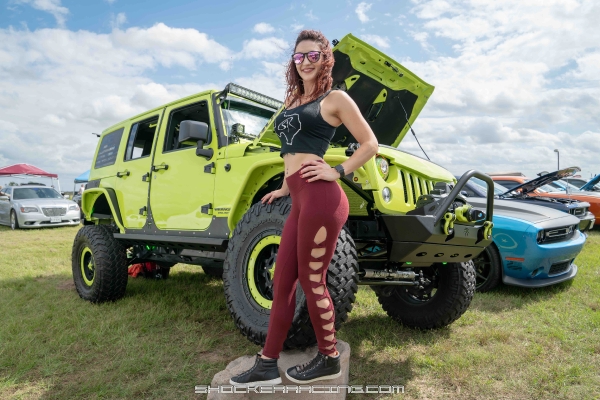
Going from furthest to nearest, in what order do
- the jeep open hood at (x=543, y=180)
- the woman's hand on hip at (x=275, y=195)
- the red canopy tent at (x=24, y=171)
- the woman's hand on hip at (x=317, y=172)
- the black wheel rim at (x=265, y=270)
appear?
1. the red canopy tent at (x=24, y=171)
2. the jeep open hood at (x=543, y=180)
3. the black wheel rim at (x=265, y=270)
4. the woman's hand on hip at (x=275, y=195)
5. the woman's hand on hip at (x=317, y=172)

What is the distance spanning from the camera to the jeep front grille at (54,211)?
14.0 meters

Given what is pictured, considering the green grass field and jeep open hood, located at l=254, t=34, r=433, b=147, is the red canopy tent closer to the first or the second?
the green grass field

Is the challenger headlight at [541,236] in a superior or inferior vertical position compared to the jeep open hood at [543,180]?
inferior

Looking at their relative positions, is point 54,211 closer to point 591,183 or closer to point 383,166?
point 383,166

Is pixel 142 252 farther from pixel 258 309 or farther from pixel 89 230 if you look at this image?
pixel 258 309

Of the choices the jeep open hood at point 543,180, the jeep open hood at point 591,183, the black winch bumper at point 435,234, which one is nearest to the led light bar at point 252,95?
the black winch bumper at point 435,234

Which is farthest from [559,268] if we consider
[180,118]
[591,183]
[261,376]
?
[591,183]

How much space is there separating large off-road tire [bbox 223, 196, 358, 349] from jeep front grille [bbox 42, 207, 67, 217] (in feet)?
43.4

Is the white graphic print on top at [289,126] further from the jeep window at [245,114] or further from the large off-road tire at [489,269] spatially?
the large off-road tire at [489,269]

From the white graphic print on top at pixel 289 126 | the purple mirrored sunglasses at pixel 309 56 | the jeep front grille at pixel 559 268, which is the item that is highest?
the purple mirrored sunglasses at pixel 309 56

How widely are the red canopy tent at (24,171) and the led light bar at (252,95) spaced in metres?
24.7

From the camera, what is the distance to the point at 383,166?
2.94m

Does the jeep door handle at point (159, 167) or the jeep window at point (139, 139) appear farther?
the jeep window at point (139, 139)

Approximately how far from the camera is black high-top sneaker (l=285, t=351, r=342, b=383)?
2380 millimetres
